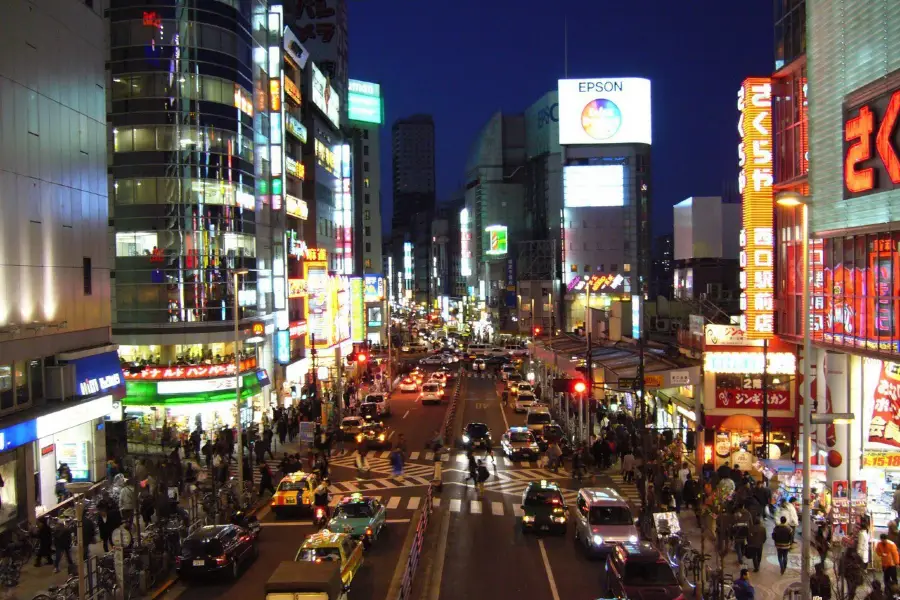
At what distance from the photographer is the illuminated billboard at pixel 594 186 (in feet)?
327

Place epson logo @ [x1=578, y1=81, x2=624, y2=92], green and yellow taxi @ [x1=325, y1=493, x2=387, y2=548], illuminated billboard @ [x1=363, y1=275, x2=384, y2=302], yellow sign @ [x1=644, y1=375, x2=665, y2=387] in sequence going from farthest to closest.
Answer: epson logo @ [x1=578, y1=81, x2=624, y2=92] → illuminated billboard @ [x1=363, y1=275, x2=384, y2=302] → yellow sign @ [x1=644, y1=375, x2=665, y2=387] → green and yellow taxi @ [x1=325, y1=493, x2=387, y2=548]

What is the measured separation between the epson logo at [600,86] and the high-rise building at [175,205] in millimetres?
57697

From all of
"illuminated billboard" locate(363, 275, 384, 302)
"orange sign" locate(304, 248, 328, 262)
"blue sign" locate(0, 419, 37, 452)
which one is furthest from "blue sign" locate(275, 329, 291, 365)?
"illuminated billboard" locate(363, 275, 384, 302)

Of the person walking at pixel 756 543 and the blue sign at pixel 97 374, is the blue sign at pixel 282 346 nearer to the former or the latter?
the blue sign at pixel 97 374

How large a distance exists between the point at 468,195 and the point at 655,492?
12593 centimetres

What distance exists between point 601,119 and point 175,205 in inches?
2595

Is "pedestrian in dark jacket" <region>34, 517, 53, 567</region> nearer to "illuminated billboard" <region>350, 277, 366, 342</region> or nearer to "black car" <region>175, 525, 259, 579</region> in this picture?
"black car" <region>175, 525, 259, 579</region>

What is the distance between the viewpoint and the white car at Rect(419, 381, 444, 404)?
5916 centimetres

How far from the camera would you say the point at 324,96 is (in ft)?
245

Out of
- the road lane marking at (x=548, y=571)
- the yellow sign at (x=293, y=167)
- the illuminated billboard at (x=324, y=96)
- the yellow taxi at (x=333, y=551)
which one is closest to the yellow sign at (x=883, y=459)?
the road lane marking at (x=548, y=571)

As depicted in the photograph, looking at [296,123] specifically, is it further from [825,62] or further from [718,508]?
[718,508]

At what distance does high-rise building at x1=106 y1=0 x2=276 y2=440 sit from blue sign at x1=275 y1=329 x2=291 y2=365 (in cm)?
727

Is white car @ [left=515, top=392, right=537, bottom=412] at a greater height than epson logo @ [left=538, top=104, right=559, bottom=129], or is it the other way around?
epson logo @ [left=538, top=104, right=559, bottom=129]

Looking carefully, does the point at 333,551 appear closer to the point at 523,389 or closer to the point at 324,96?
the point at 523,389
